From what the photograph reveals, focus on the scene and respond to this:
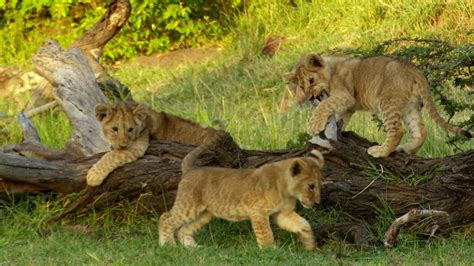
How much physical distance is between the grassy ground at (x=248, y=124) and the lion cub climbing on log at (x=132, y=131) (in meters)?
0.44

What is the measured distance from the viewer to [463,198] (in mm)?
8078

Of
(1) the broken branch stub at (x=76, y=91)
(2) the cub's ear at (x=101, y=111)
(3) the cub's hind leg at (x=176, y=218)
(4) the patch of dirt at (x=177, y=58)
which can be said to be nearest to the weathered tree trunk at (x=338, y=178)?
(2) the cub's ear at (x=101, y=111)

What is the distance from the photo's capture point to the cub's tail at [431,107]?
8.13m

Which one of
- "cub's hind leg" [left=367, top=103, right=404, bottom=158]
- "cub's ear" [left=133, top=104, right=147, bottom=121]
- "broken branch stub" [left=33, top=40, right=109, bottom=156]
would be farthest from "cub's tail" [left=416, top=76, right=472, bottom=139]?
"broken branch stub" [left=33, top=40, right=109, bottom=156]

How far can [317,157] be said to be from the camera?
759cm

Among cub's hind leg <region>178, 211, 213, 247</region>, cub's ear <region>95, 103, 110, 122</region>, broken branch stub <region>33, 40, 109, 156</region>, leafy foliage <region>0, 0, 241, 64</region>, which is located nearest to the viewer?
cub's hind leg <region>178, 211, 213, 247</region>

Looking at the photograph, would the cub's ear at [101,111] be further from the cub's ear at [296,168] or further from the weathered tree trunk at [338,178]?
the cub's ear at [296,168]

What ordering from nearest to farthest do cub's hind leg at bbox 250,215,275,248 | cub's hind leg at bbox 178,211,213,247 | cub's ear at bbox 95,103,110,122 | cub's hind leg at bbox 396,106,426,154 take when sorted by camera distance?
cub's hind leg at bbox 250,215,275,248, cub's hind leg at bbox 178,211,213,247, cub's hind leg at bbox 396,106,426,154, cub's ear at bbox 95,103,110,122

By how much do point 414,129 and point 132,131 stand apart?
2282 millimetres

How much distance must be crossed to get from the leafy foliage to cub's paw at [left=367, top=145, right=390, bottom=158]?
9.51 meters

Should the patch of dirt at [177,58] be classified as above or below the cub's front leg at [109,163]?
below

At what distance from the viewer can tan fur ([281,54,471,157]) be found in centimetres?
823

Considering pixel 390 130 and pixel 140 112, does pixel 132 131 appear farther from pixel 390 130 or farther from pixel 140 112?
pixel 390 130

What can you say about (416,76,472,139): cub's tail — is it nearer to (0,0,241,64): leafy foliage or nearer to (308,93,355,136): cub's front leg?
(308,93,355,136): cub's front leg
